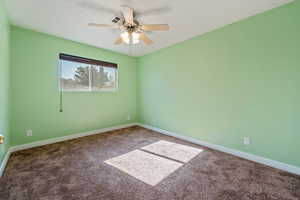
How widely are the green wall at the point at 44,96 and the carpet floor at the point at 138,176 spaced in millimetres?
510

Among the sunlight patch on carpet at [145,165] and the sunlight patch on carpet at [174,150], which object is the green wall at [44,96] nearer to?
the sunlight patch on carpet at [145,165]

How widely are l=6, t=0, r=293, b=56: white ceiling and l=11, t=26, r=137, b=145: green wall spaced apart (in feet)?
1.06

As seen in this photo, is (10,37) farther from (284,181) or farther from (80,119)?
(284,181)

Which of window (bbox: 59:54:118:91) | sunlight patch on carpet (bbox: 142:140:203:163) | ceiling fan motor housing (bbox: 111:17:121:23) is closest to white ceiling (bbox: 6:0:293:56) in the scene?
ceiling fan motor housing (bbox: 111:17:121:23)

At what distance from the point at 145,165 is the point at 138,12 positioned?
2436mm

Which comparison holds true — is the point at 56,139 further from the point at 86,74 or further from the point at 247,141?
the point at 247,141

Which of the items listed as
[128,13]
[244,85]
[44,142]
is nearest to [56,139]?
[44,142]

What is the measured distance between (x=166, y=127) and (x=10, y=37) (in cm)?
379

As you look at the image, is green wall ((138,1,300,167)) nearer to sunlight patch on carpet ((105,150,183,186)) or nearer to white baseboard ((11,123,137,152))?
sunlight patch on carpet ((105,150,183,186))

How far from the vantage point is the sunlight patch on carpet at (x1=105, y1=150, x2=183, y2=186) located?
5.39ft

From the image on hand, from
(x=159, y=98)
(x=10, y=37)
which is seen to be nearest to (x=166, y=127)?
(x=159, y=98)

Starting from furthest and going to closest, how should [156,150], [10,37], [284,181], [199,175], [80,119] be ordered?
[80,119] → [156,150] → [10,37] → [199,175] → [284,181]

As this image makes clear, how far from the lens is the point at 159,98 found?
361 cm

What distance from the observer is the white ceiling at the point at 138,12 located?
1.75 m
